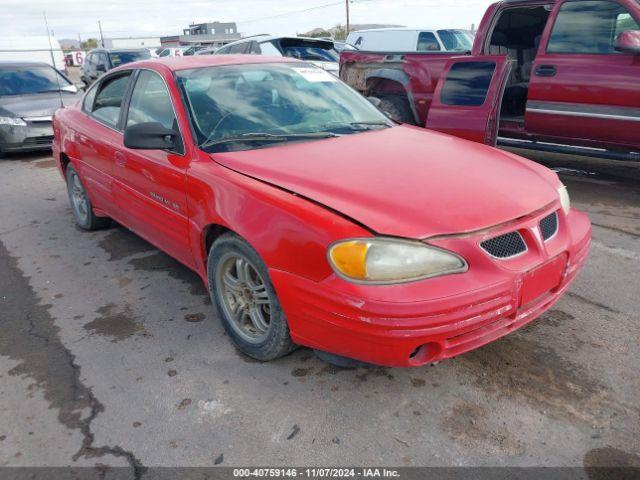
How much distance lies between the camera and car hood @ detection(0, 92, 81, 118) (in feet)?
27.0

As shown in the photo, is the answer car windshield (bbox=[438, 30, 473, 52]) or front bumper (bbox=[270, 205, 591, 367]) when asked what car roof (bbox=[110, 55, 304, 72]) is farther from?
car windshield (bbox=[438, 30, 473, 52])

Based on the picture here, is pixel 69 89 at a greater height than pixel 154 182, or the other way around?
pixel 69 89

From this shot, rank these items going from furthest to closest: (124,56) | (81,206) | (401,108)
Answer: (124,56) < (401,108) < (81,206)

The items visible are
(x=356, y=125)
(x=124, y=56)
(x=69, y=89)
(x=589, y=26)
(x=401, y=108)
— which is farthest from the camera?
(x=124, y=56)

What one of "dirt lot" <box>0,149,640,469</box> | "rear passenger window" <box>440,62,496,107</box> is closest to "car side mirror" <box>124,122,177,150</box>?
"dirt lot" <box>0,149,640,469</box>

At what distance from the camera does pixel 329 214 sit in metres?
2.26

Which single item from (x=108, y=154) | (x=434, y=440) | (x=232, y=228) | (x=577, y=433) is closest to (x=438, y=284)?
(x=434, y=440)

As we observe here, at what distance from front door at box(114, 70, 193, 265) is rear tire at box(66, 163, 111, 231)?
995 mm

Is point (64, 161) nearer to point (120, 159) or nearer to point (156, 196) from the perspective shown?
point (120, 159)

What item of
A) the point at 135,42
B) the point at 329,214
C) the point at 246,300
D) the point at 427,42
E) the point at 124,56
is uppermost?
the point at 135,42

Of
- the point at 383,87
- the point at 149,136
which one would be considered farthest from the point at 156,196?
the point at 383,87

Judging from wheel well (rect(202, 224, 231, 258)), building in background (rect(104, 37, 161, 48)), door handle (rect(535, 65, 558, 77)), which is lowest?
wheel well (rect(202, 224, 231, 258))

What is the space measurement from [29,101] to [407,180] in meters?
8.22

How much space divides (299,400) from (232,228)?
0.89 m
